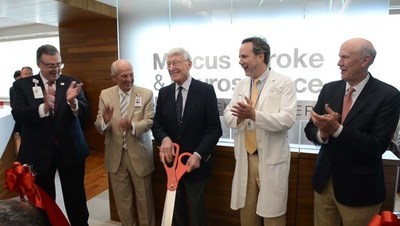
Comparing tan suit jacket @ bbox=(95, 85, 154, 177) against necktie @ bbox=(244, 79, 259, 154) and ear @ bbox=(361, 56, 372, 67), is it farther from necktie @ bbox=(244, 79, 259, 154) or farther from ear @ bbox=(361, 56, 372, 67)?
ear @ bbox=(361, 56, 372, 67)

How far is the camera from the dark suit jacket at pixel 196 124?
2.01 m

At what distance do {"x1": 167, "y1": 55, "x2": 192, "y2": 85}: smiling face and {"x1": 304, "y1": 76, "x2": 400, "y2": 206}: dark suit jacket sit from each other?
95 cm

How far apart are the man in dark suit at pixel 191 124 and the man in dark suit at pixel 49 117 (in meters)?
0.65

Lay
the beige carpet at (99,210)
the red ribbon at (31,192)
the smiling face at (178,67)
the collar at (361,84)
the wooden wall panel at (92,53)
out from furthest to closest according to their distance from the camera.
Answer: the wooden wall panel at (92,53), the beige carpet at (99,210), the smiling face at (178,67), the collar at (361,84), the red ribbon at (31,192)

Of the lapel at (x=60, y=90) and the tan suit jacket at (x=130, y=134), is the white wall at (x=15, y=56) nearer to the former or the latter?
the lapel at (x=60, y=90)

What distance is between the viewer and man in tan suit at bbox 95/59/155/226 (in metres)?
2.18

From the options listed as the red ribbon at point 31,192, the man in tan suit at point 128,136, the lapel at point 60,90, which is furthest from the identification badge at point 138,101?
the red ribbon at point 31,192

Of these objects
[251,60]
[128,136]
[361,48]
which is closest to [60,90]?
[128,136]

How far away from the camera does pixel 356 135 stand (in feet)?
4.73

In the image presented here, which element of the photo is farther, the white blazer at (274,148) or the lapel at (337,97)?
the white blazer at (274,148)

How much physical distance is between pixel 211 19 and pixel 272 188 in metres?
1.59

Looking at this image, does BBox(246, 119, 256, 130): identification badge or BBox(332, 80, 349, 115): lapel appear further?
→ BBox(246, 119, 256, 130): identification badge

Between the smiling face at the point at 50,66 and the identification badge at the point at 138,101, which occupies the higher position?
the smiling face at the point at 50,66

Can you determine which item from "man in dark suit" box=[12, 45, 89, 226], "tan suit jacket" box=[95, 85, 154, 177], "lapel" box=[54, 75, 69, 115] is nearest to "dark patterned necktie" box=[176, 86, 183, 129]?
"tan suit jacket" box=[95, 85, 154, 177]
